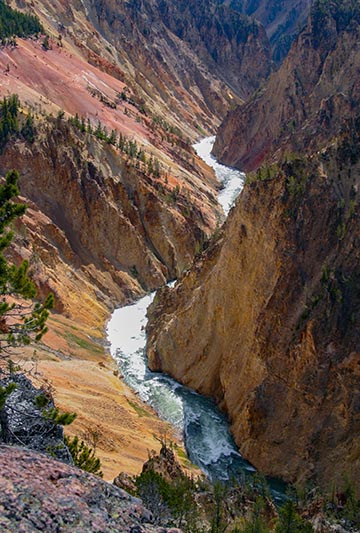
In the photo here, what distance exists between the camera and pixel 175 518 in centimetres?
1722

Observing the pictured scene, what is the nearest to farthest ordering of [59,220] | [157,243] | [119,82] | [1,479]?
[1,479] → [59,220] → [157,243] → [119,82]

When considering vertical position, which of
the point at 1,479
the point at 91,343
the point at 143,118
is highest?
the point at 143,118

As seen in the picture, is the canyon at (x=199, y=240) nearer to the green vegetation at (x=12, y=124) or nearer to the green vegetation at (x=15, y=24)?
the green vegetation at (x=12, y=124)

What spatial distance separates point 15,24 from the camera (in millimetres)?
85438

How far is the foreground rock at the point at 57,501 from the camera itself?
28.5 feet

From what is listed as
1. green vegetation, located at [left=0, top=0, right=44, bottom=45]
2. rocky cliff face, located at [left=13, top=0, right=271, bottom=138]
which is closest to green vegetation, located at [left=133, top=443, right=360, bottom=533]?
green vegetation, located at [left=0, top=0, right=44, bottom=45]

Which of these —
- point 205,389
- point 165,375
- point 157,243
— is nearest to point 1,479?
point 205,389

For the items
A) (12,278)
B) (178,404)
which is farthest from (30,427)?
(178,404)

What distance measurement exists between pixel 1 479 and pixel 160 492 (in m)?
9.10

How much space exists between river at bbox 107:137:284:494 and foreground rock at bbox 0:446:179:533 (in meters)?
17.5

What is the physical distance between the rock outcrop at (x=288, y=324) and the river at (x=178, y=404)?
0.70 meters

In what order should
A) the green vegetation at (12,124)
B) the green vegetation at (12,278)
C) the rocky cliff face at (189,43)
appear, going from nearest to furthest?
1. the green vegetation at (12,278)
2. the green vegetation at (12,124)
3. the rocky cliff face at (189,43)

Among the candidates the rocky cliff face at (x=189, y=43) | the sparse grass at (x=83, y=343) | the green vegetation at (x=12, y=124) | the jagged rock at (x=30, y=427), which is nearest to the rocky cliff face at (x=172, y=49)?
the rocky cliff face at (x=189, y=43)

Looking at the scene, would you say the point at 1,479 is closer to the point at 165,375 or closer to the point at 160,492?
the point at 160,492
